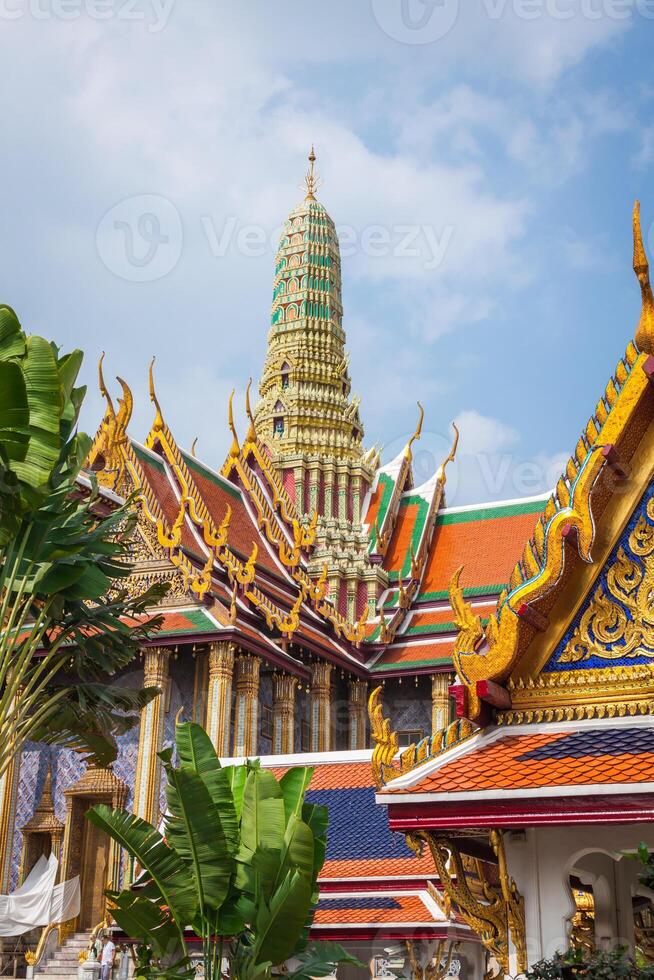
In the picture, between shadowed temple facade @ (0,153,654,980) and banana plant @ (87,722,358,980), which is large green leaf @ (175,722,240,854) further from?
shadowed temple facade @ (0,153,654,980)

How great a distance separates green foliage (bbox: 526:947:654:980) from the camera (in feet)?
15.6

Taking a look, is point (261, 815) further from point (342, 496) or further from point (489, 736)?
point (342, 496)

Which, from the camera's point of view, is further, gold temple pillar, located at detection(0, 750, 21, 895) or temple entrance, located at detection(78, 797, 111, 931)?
gold temple pillar, located at detection(0, 750, 21, 895)

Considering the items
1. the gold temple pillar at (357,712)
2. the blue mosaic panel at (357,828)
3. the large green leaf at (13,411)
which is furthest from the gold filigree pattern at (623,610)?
the gold temple pillar at (357,712)

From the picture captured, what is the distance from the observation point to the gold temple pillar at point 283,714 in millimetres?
22141

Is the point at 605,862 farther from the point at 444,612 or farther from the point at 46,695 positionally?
the point at 444,612

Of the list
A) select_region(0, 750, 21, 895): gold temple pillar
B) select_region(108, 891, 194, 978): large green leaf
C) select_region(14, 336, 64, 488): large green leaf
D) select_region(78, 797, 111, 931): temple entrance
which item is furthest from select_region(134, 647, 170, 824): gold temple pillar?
select_region(108, 891, 194, 978): large green leaf

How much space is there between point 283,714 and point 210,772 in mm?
14614

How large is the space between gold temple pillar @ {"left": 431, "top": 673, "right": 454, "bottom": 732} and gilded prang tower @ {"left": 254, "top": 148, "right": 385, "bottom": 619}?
2.68 meters

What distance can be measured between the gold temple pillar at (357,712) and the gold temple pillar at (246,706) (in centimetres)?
445

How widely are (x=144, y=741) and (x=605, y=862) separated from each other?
46.6 feet

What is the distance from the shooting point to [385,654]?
2591 centimetres

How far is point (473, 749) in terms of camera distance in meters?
6.27

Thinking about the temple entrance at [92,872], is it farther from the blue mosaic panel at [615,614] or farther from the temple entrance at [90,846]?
the blue mosaic panel at [615,614]
